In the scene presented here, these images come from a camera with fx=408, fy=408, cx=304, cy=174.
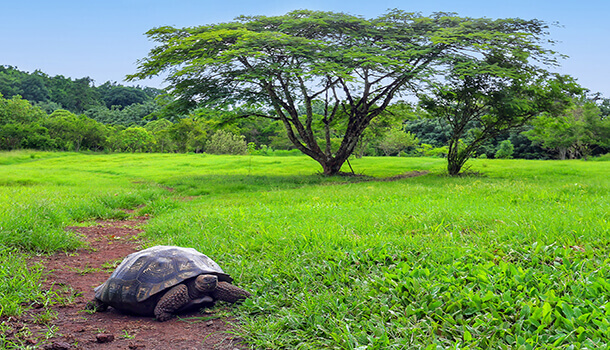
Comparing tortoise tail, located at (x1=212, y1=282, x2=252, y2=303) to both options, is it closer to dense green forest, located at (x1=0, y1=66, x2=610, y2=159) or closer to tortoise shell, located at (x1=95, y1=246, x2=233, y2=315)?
tortoise shell, located at (x1=95, y1=246, x2=233, y2=315)

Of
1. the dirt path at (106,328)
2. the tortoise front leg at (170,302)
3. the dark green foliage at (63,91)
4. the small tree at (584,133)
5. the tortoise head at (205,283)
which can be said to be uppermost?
the dark green foliage at (63,91)

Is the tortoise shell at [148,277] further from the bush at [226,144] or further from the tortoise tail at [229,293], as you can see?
the bush at [226,144]

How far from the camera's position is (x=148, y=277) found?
12.6ft

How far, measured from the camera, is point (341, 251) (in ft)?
14.9

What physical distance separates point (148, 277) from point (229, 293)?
77 cm

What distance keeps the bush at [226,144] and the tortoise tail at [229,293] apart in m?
47.4

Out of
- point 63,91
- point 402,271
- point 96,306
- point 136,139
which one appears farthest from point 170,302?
point 63,91

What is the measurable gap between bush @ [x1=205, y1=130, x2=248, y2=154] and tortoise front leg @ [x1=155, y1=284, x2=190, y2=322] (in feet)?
156

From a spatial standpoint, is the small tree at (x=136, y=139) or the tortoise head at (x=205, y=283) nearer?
the tortoise head at (x=205, y=283)

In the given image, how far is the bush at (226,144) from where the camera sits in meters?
50.7

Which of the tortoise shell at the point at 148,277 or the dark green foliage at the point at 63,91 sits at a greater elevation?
the dark green foliage at the point at 63,91

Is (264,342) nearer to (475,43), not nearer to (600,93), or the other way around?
(475,43)

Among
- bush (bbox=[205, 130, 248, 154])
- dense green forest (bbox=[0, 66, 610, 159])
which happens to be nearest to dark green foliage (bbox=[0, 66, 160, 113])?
dense green forest (bbox=[0, 66, 610, 159])

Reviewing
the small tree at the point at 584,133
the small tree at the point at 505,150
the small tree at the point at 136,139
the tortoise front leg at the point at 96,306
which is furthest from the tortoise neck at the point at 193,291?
the small tree at the point at 136,139
